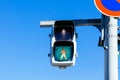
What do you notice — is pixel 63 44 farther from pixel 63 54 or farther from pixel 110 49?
pixel 110 49

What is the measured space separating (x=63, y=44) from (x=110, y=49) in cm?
71

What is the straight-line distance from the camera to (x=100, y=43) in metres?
10.5

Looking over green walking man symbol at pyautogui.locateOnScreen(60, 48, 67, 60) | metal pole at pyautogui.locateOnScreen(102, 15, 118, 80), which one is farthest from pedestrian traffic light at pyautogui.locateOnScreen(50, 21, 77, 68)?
metal pole at pyautogui.locateOnScreen(102, 15, 118, 80)

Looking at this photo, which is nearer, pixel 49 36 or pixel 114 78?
pixel 114 78

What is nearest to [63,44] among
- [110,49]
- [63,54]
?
[63,54]

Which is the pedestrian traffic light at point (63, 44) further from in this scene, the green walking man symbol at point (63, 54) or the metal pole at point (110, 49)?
the metal pole at point (110, 49)

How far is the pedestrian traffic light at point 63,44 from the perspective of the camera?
10.3 metres

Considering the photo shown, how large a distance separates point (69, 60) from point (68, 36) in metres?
0.45

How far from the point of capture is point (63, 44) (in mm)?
10500

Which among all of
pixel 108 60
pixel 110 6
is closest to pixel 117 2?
pixel 110 6

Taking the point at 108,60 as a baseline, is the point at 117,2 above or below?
above

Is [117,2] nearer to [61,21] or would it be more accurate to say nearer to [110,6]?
[110,6]

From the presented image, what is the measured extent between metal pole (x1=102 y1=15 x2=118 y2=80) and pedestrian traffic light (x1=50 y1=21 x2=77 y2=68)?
0.46 meters

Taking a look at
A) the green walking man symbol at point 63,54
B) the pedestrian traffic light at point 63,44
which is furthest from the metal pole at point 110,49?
the green walking man symbol at point 63,54
